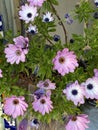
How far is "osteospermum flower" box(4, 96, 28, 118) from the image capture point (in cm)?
104

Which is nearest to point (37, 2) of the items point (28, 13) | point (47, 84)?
point (28, 13)

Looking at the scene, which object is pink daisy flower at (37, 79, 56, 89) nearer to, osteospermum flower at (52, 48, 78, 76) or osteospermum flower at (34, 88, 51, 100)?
osteospermum flower at (34, 88, 51, 100)

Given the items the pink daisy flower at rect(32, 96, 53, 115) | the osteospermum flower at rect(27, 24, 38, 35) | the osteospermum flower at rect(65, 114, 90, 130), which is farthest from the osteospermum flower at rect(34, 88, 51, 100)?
the osteospermum flower at rect(27, 24, 38, 35)

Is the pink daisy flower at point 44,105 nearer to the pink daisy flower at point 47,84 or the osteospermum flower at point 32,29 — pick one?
the pink daisy flower at point 47,84

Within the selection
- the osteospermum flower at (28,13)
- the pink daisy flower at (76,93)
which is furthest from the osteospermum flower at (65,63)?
the osteospermum flower at (28,13)

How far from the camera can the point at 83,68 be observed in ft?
3.99

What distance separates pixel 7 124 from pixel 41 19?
725 millimetres

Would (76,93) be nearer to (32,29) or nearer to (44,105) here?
(44,105)

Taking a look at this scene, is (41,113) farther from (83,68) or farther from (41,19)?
(41,19)

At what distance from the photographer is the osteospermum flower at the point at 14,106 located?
3.40 feet

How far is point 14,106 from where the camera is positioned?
104cm

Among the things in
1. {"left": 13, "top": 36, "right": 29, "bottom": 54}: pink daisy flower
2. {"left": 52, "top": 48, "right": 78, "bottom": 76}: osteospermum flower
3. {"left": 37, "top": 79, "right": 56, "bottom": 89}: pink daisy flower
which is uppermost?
{"left": 13, "top": 36, "right": 29, "bottom": 54}: pink daisy flower

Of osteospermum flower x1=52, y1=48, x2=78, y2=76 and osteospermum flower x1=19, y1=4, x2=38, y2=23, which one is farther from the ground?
osteospermum flower x1=19, y1=4, x2=38, y2=23

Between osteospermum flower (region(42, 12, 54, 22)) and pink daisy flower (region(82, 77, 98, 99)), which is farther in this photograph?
osteospermum flower (region(42, 12, 54, 22))
